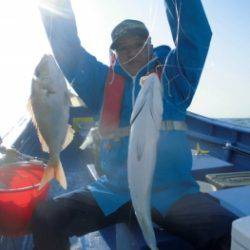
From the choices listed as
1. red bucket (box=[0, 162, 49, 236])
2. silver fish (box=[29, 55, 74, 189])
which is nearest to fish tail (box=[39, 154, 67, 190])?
silver fish (box=[29, 55, 74, 189])

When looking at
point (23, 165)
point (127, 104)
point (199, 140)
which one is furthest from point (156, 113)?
point (199, 140)

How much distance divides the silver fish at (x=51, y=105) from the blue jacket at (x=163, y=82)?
2.65ft

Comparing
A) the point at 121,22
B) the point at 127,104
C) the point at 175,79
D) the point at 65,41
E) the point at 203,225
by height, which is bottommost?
the point at 203,225

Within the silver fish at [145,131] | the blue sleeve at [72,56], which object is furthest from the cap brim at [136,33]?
the silver fish at [145,131]

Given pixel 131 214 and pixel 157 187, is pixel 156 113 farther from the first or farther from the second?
pixel 131 214

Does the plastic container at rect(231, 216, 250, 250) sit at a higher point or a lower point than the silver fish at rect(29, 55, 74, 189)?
lower

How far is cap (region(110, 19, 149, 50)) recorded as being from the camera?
10.8ft

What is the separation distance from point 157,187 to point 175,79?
1.02 meters

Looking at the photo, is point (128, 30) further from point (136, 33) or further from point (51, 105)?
point (51, 105)

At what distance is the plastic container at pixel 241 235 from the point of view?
2082 millimetres

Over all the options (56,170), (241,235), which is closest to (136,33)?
(56,170)

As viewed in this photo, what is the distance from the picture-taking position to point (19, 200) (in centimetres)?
328

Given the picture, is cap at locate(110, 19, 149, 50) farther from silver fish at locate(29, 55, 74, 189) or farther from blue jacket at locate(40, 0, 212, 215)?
silver fish at locate(29, 55, 74, 189)

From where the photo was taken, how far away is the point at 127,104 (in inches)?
141
